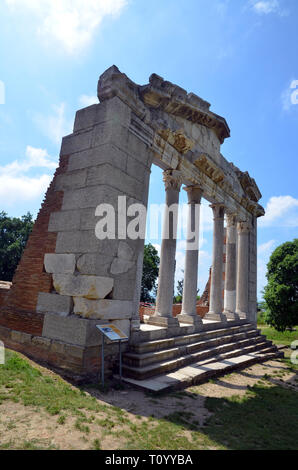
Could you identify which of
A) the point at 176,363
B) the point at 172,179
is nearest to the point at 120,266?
the point at 176,363

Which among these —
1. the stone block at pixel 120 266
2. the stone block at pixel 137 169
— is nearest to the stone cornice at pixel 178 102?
the stone block at pixel 137 169

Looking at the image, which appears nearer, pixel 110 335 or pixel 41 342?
pixel 110 335

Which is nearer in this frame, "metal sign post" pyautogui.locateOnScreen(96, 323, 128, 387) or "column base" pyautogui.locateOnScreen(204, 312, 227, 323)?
"metal sign post" pyautogui.locateOnScreen(96, 323, 128, 387)

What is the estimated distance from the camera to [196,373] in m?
7.00

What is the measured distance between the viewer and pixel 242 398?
20.2 feet

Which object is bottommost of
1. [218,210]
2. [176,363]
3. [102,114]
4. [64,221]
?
[176,363]

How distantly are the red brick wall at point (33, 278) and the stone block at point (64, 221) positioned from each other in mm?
152

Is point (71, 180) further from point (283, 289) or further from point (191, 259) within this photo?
point (283, 289)

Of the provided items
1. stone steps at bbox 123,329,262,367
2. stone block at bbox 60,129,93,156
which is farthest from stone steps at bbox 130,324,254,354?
stone block at bbox 60,129,93,156

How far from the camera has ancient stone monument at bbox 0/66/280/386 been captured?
20.6ft

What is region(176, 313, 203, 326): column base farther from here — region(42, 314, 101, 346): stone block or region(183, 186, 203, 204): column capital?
region(42, 314, 101, 346): stone block

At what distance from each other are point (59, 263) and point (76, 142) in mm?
3251

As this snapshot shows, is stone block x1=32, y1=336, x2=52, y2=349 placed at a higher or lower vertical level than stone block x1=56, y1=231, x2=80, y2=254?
lower

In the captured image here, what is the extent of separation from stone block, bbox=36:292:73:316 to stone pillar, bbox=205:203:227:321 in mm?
7259
